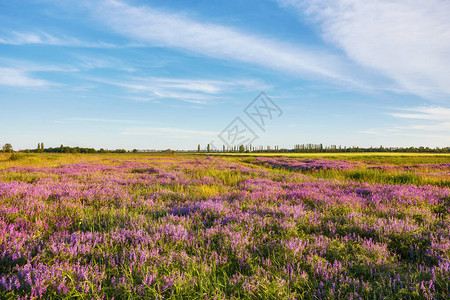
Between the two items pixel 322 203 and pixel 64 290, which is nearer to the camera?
pixel 64 290

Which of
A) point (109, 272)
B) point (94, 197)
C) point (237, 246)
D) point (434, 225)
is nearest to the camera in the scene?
point (109, 272)

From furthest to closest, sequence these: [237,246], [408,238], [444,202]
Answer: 1. [444,202]
2. [408,238]
3. [237,246]

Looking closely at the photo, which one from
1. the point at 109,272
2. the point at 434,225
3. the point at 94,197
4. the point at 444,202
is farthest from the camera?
the point at 94,197

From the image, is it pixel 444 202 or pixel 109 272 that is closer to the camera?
pixel 109 272

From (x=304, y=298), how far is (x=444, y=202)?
528cm

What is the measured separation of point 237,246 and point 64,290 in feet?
5.68

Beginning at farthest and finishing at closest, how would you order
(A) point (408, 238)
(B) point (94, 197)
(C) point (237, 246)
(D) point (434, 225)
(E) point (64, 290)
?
(B) point (94, 197)
(D) point (434, 225)
(A) point (408, 238)
(C) point (237, 246)
(E) point (64, 290)

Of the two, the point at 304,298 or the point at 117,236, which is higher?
the point at 117,236

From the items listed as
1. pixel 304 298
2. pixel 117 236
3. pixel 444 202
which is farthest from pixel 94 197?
pixel 444 202

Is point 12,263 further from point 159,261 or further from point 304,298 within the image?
point 304,298

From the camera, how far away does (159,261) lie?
7.59ft

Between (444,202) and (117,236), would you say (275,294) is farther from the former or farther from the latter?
(444,202)

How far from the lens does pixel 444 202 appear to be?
16.3ft

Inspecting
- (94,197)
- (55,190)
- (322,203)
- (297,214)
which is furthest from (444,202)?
(55,190)
